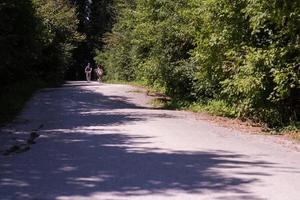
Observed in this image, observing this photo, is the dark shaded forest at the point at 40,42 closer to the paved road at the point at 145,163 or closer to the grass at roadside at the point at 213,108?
the paved road at the point at 145,163

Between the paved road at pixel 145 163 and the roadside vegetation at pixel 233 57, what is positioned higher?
the roadside vegetation at pixel 233 57

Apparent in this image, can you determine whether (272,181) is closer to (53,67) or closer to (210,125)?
(210,125)

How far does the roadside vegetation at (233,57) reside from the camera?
14.4 m

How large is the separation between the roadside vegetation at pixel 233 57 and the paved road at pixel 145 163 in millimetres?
1850

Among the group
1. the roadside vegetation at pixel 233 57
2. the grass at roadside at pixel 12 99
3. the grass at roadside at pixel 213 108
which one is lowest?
the grass at roadside at pixel 213 108

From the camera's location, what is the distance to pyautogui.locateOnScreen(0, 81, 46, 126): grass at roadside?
1704 cm

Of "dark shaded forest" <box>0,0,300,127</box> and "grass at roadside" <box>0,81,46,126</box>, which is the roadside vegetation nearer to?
"dark shaded forest" <box>0,0,300,127</box>

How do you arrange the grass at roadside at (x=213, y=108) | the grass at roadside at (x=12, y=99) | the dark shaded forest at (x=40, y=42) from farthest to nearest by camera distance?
the dark shaded forest at (x=40, y=42) < the grass at roadside at (x=12, y=99) < the grass at roadside at (x=213, y=108)

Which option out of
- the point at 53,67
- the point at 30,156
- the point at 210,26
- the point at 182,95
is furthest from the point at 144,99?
the point at 30,156

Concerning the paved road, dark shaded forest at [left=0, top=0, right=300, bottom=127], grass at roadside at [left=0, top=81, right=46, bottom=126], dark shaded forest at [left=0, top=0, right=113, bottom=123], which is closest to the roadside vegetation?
dark shaded forest at [left=0, top=0, right=300, bottom=127]

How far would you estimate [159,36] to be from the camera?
77.1 feet

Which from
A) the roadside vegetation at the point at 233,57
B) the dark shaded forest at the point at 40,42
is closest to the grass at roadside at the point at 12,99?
the dark shaded forest at the point at 40,42

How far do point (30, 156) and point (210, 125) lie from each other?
22.9ft

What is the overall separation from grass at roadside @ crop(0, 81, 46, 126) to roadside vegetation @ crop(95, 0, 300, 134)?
591 cm
